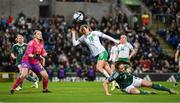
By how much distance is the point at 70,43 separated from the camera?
45375 mm

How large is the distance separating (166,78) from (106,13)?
1041 centimetres

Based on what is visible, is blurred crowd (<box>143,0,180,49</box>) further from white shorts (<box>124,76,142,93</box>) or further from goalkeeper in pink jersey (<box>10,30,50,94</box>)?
white shorts (<box>124,76,142,93</box>)

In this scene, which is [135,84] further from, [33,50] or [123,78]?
[33,50]

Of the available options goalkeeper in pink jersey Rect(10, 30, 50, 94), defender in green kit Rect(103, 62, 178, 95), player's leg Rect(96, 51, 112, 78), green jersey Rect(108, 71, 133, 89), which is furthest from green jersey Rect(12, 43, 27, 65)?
→ green jersey Rect(108, 71, 133, 89)

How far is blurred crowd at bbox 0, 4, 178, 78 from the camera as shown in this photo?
42656mm

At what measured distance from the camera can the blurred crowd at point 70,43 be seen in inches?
1679

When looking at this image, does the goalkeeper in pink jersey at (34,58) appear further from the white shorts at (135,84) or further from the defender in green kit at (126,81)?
the white shorts at (135,84)

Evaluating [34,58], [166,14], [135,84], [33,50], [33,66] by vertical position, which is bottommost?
[135,84]

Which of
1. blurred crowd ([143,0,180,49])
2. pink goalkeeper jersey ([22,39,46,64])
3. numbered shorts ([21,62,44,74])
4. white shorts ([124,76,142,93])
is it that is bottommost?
white shorts ([124,76,142,93])

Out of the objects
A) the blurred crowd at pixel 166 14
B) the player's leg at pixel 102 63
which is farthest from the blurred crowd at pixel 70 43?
the player's leg at pixel 102 63

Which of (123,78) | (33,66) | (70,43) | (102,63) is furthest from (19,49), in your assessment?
(70,43)

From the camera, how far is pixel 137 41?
47.1 metres

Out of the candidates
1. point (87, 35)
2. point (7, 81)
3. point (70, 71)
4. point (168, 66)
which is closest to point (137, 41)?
point (168, 66)

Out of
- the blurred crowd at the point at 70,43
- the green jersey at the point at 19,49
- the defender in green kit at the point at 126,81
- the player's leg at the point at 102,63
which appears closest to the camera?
the defender in green kit at the point at 126,81
